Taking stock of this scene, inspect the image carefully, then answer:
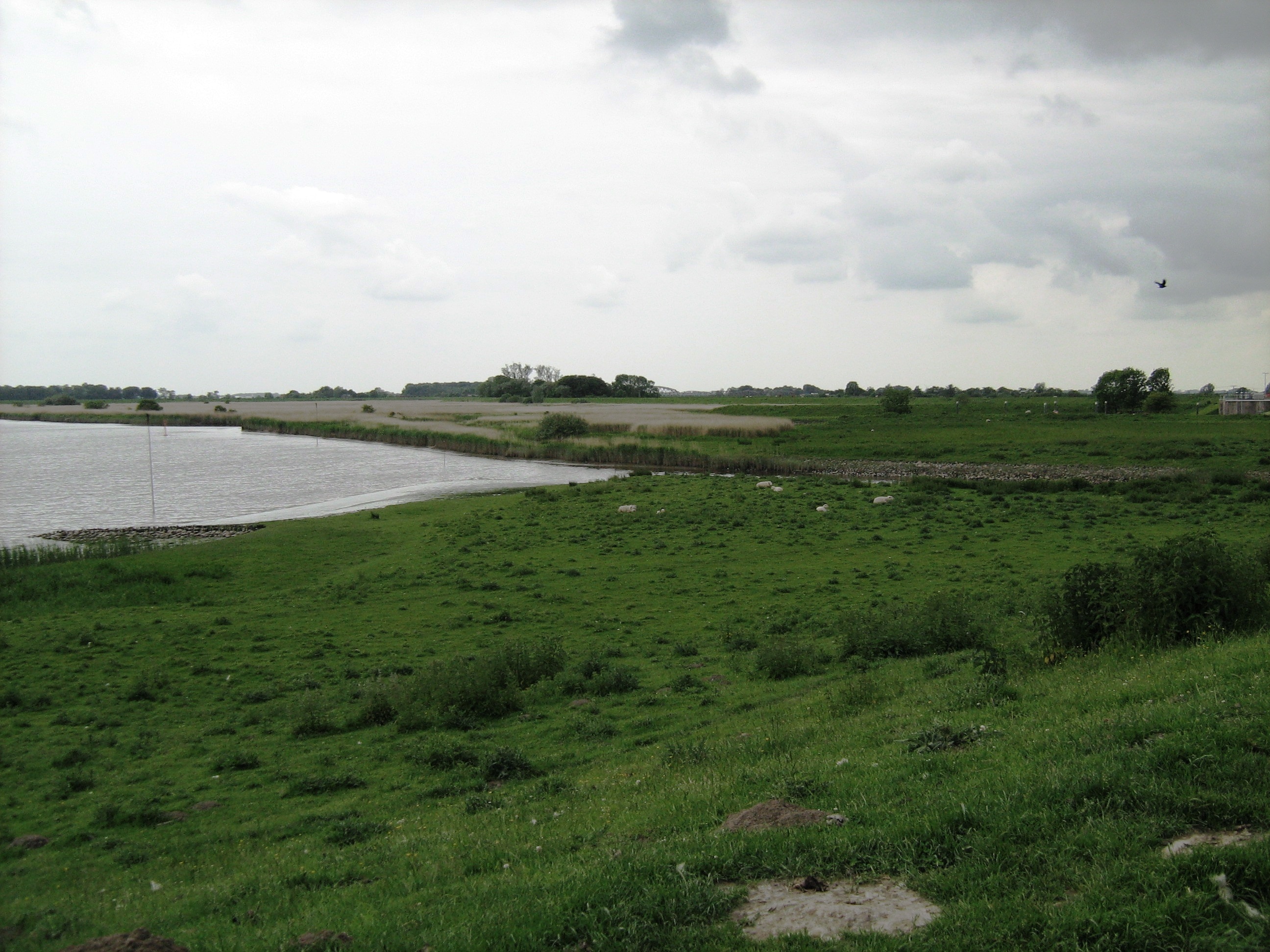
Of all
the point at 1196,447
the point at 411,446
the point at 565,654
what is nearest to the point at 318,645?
the point at 565,654

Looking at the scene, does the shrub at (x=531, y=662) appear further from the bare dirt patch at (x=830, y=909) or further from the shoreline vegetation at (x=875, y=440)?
the shoreline vegetation at (x=875, y=440)

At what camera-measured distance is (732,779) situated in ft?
29.6

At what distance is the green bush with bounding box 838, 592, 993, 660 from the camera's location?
54.3 feet

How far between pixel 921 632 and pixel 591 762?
339 inches

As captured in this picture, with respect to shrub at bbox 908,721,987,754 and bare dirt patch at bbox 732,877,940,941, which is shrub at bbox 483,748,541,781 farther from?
bare dirt patch at bbox 732,877,940,941

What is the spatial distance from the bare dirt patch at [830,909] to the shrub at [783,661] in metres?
9.89

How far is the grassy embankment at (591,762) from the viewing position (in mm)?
5902

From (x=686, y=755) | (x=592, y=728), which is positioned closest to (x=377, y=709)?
(x=592, y=728)

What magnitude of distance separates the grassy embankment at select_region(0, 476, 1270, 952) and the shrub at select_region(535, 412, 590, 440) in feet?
220

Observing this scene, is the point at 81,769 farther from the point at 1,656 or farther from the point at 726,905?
the point at 726,905

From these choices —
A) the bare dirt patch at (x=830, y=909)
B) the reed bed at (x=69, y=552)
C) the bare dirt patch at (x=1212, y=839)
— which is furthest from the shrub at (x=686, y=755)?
the reed bed at (x=69, y=552)

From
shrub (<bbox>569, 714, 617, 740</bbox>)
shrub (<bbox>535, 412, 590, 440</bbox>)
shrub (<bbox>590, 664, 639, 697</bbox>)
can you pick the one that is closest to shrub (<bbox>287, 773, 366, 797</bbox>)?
shrub (<bbox>569, 714, 617, 740</bbox>)

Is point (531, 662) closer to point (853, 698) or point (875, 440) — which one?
point (853, 698)

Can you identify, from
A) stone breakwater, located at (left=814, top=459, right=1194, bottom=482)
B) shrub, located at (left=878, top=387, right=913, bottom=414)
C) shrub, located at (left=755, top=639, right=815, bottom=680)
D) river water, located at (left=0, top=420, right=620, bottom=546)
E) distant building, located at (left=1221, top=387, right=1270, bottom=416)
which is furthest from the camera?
shrub, located at (left=878, top=387, right=913, bottom=414)
